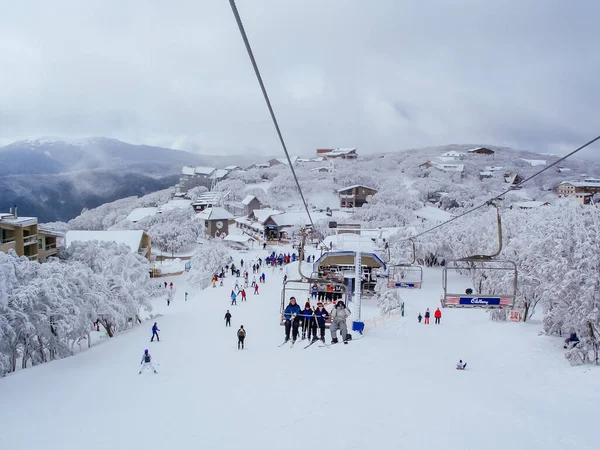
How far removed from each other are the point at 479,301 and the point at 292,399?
4.63 m

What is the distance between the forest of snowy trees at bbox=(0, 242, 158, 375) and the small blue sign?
44.7 ft

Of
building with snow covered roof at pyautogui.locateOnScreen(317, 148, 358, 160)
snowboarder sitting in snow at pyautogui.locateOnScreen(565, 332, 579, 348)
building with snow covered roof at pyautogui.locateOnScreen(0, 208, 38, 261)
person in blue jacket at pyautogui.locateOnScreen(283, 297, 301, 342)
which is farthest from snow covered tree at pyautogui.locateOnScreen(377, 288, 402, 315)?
building with snow covered roof at pyautogui.locateOnScreen(317, 148, 358, 160)

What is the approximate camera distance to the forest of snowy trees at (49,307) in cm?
1455

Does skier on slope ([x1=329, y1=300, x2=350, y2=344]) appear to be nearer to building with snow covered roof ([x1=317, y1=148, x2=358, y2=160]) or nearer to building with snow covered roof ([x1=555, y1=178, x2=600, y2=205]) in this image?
building with snow covered roof ([x1=555, y1=178, x2=600, y2=205])

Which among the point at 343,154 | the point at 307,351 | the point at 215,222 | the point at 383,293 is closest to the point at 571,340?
the point at 383,293

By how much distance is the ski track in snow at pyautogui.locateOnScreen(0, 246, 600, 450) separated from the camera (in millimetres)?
7535

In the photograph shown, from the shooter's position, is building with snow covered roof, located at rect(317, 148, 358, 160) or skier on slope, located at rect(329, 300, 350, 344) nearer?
skier on slope, located at rect(329, 300, 350, 344)

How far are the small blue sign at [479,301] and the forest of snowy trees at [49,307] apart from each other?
13.6m

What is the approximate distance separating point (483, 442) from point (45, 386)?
1086 cm

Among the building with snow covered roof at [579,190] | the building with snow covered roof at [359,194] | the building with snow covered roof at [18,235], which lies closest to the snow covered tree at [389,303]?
the building with snow covered roof at [18,235]

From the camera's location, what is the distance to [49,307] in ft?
50.8

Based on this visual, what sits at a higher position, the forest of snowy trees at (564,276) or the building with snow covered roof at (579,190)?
the building with snow covered roof at (579,190)

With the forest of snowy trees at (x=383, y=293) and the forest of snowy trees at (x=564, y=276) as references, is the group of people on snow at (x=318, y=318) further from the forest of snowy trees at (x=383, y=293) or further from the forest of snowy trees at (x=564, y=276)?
the forest of snowy trees at (x=383, y=293)

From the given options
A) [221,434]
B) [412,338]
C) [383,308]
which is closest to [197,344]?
[221,434]
